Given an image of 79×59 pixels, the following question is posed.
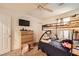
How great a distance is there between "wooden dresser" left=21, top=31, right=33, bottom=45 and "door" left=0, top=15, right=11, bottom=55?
228mm

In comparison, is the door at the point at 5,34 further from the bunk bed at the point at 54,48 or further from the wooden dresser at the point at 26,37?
the bunk bed at the point at 54,48

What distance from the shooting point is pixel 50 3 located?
1.74 m

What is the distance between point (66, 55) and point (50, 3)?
90 centimetres

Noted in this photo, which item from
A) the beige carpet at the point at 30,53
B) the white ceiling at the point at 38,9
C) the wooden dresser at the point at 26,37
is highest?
the white ceiling at the point at 38,9

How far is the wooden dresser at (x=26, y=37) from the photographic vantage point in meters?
1.72

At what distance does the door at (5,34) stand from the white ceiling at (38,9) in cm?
20

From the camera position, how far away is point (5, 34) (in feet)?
5.68

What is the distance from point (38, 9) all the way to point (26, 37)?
51 centimetres

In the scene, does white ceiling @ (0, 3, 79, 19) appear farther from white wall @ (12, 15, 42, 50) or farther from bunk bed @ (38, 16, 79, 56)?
bunk bed @ (38, 16, 79, 56)

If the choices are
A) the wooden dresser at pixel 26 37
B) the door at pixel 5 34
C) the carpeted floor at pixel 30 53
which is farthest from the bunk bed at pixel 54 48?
the door at pixel 5 34

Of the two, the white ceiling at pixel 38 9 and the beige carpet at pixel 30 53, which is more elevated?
the white ceiling at pixel 38 9

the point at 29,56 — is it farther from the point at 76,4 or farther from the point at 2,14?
the point at 76,4

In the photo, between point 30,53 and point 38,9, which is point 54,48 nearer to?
point 30,53

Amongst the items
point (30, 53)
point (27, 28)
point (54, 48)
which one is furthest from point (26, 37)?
point (54, 48)
